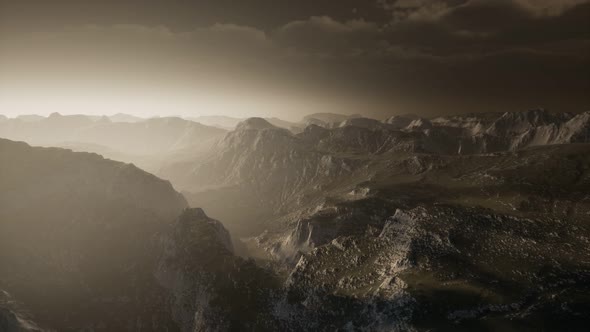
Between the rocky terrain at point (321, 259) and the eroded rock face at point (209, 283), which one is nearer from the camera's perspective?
the rocky terrain at point (321, 259)

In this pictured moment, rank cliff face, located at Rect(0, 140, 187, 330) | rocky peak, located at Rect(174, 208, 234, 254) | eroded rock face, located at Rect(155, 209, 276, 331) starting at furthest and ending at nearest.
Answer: rocky peak, located at Rect(174, 208, 234, 254), cliff face, located at Rect(0, 140, 187, 330), eroded rock face, located at Rect(155, 209, 276, 331)

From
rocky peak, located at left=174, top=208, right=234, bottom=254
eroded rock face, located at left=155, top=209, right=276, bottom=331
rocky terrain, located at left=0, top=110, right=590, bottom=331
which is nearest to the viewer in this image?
rocky terrain, located at left=0, top=110, right=590, bottom=331

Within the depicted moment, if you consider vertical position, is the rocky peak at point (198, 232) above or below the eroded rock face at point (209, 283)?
above

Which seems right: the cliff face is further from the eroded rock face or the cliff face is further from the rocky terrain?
the eroded rock face

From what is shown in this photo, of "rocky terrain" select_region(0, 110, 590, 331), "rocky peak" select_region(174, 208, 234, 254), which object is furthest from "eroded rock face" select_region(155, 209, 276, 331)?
"rocky terrain" select_region(0, 110, 590, 331)

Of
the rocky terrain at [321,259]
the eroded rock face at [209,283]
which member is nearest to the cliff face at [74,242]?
the rocky terrain at [321,259]

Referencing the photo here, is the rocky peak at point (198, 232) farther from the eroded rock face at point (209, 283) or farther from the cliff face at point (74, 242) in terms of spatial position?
the cliff face at point (74, 242)

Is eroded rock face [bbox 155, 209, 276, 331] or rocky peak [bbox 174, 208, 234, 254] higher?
rocky peak [bbox 174, 208, 234, 254]

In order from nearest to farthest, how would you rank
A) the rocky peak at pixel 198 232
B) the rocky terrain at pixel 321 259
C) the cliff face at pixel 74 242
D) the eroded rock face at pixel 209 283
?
the rocky terrain at pixel 321 259
the eroded rock face at pixel 209 283
the cliff face at pixel 74 242
the rocky peak at pixel 198 232

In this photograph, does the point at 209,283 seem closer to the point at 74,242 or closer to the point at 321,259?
the point at 321,259
